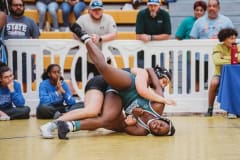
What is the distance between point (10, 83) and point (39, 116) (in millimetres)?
672

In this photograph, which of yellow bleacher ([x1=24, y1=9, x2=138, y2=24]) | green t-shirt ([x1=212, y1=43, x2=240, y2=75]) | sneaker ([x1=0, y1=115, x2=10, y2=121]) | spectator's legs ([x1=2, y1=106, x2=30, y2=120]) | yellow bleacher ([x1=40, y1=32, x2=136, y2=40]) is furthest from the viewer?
yellow bleacher ([x1=24, y1=9, x2=138, y2=24])

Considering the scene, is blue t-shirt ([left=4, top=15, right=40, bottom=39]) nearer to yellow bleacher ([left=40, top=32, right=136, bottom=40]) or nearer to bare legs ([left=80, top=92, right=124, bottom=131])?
yellow bleacher ([left=40, top=32, right=136, bottom=40])

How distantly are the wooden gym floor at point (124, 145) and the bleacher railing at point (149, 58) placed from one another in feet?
6.01

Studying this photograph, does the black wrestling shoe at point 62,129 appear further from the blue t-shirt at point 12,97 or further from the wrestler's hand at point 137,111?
the blue t-shirt at point 12,97

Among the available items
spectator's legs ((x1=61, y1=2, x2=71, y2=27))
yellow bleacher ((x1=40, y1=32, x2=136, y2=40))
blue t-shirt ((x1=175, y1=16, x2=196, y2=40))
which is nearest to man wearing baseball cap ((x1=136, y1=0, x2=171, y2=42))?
blue t-shirt ((x1=175, y1=16, x2=196, y2=40))

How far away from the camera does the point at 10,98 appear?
9625 millimetres

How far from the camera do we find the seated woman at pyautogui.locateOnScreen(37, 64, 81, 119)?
970 cm

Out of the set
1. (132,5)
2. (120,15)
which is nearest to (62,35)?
(120,15)

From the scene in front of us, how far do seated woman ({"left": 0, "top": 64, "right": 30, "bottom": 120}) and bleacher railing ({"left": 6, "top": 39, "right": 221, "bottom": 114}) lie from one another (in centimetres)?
73

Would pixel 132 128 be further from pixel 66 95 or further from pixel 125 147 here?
pixel 66 95

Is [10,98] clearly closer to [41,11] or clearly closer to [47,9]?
[41,11]

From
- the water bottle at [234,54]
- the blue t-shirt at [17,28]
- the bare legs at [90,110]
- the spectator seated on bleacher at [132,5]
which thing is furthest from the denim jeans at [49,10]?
the bare legs at [90,110]

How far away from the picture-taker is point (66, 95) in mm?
9922

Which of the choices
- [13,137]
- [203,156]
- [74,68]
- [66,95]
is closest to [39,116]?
[66,95]
